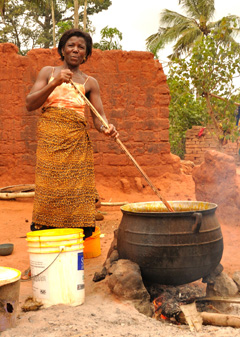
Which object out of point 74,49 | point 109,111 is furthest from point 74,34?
point 109,111

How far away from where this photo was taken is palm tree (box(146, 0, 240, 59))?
2142 centimetres

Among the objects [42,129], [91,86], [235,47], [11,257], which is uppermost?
[235,47]

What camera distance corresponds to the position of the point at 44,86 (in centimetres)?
303

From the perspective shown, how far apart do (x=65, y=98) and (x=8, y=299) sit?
151 centimetres

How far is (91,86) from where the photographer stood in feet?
10.6

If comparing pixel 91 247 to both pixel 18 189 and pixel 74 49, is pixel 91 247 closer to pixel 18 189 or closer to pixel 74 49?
pixel 74 49

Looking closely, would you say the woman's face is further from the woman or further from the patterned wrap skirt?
the patterned wrap skirt

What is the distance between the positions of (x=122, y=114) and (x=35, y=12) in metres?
15.7

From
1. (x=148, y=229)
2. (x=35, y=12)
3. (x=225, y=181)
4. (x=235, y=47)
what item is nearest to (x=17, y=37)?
(x=35, y=12)

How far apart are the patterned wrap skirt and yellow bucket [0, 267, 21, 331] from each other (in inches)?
30.5

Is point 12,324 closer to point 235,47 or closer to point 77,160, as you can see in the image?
point 77,160

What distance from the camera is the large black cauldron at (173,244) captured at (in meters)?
2.66


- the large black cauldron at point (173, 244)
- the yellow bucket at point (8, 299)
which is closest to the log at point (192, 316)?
the large black cauldron at point (173, 244)

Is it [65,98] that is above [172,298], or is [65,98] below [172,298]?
above
